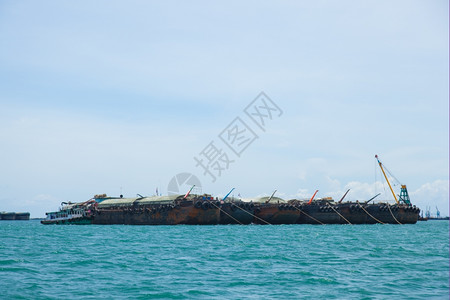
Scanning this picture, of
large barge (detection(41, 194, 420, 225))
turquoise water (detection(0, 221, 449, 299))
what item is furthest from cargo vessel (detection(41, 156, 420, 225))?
turquoise water (detection(0, 221, 449, 299))

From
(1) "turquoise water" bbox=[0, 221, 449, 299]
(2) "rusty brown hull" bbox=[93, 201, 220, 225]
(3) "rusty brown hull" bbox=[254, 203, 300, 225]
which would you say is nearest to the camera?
(1) "turquoise water" bbox=[0, 221, 449, 299]

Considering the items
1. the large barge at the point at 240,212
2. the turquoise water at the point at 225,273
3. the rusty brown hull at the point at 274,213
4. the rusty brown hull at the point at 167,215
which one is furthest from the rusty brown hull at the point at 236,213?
the turquoise water at the point at 225,273

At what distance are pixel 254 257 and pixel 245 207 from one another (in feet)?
190

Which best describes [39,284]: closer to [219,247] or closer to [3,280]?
[3,280]

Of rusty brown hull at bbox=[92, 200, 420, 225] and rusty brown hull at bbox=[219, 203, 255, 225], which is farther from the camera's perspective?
rusty brown hull at bbox=[219, 203, 255, 225]

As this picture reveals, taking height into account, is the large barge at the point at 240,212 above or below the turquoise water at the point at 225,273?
above

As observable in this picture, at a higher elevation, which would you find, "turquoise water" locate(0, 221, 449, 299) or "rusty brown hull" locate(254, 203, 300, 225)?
"rusty brown hull" locate(254, 203, 300, 225)

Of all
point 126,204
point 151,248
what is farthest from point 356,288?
point 126,204

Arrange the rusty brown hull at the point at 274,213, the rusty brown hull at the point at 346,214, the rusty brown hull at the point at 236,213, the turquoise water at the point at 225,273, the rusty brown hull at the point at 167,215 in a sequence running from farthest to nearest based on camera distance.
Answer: the rusty brown hull at the point at 346,214, the rusty brown hull at the point at 274,213, the rusty brown hull at the point at 236,213, the rusty brown hull at the point at 167,215, the turquoise water at the point at 225,273

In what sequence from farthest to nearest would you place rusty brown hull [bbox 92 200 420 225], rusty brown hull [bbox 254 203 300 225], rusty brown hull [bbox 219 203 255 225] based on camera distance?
rusty brown hull [bbox 254 203 300 225]
rusty brown hull [bbox 219 203 255 225]
rusty brown hull [bbox 92 200 420 225]

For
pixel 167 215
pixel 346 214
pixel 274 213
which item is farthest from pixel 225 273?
pixel 346 214

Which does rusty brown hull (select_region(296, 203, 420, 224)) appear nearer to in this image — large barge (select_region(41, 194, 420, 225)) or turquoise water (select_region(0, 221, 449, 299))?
large barge (select_region(41, 194, 420, 225))

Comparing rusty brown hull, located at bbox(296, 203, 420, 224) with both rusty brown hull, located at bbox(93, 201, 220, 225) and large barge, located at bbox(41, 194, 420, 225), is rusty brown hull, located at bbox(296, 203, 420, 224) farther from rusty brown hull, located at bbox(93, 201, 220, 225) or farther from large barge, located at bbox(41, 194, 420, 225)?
rusty brown hull, located at bbox(93, 201, 220, 225)

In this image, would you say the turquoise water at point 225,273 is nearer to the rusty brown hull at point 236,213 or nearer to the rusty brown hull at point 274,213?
the rusty brown hull at point 236,213
